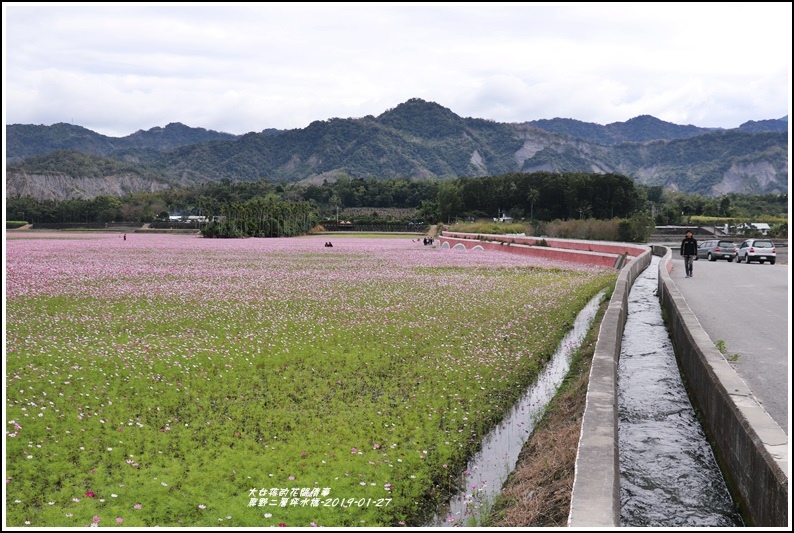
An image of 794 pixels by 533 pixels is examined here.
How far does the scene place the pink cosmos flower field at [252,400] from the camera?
7.13 metres

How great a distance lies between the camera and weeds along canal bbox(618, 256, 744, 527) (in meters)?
6.78

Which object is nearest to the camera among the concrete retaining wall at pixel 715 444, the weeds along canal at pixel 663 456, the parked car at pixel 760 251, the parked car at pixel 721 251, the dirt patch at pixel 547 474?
the concrete retaining wall at pixel 715 444

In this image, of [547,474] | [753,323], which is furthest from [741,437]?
[753,323]

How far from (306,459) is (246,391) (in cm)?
284

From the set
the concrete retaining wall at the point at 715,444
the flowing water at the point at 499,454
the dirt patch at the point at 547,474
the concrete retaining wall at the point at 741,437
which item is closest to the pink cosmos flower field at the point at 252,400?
the flowing water at the point at 499,454

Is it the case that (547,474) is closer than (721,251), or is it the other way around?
(547,474)

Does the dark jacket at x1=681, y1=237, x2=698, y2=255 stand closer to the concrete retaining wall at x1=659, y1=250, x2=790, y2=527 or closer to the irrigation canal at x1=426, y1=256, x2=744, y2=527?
the irrigation canal at x1=426, y1=256, x2=744, y2=527

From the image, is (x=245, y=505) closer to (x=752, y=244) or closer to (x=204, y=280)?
(x=204, y=280)

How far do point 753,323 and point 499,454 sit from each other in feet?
33.4

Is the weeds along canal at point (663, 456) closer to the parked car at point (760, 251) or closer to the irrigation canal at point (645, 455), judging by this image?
the irrigation canal at point (645, 455)

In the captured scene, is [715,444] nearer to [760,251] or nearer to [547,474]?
[547,474]

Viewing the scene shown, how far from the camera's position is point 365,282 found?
26797mm

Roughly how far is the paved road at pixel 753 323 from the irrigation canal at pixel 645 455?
1071 mm

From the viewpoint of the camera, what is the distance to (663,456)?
8.34 meters
